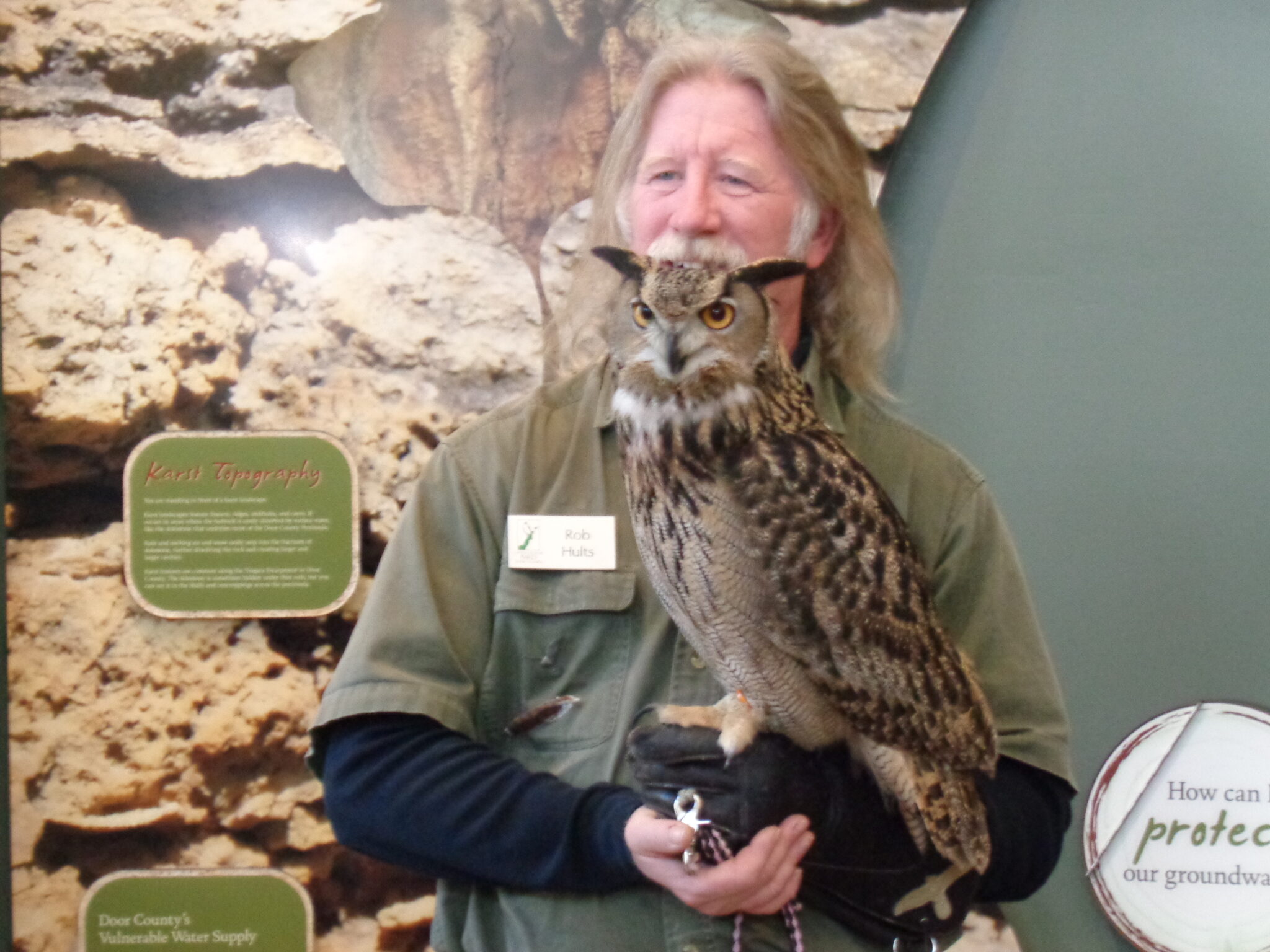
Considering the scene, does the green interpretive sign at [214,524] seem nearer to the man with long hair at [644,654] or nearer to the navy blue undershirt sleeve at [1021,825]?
the man with long hair at [644,654]

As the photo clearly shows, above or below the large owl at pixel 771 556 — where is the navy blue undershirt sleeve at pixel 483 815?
below

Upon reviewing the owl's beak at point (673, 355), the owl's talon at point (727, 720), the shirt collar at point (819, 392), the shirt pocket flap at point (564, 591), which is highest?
the owl's beak at point (673, 355)

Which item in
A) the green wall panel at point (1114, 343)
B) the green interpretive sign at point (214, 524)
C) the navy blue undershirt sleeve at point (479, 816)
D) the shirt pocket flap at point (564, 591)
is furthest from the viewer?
the green interpretive sign at point (214, 524)

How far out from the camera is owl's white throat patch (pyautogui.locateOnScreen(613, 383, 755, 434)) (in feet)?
3.20

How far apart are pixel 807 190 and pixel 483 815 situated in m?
0.79

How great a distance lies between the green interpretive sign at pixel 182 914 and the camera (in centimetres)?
156

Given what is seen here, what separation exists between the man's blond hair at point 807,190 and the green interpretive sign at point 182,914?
3.32ft

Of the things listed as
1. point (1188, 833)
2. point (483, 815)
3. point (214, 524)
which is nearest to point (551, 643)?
point (483, 815)

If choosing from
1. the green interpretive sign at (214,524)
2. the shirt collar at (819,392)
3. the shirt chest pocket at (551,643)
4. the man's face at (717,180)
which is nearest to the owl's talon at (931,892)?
the shirt chest pocket at (551,643)

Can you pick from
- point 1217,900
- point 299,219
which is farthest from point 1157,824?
point 299,219

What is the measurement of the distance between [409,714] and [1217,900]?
46.7 inches

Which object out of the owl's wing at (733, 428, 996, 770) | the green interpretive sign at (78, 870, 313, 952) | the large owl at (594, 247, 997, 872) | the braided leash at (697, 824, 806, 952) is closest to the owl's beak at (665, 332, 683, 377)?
the large owl at (594, 247, 997, 872)

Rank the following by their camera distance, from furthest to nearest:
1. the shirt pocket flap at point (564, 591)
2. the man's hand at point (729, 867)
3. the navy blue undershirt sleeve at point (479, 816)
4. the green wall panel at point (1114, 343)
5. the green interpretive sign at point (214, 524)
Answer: the green interpretive sign at point (214, 524) < the green wall panel at point (1114, 343) < the shirt pocket flap at point (564, 591) < the navy blue undershirt sleeve at point (479, 816) < the man's hand at point (729, 867)

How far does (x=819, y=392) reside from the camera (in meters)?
1.24
